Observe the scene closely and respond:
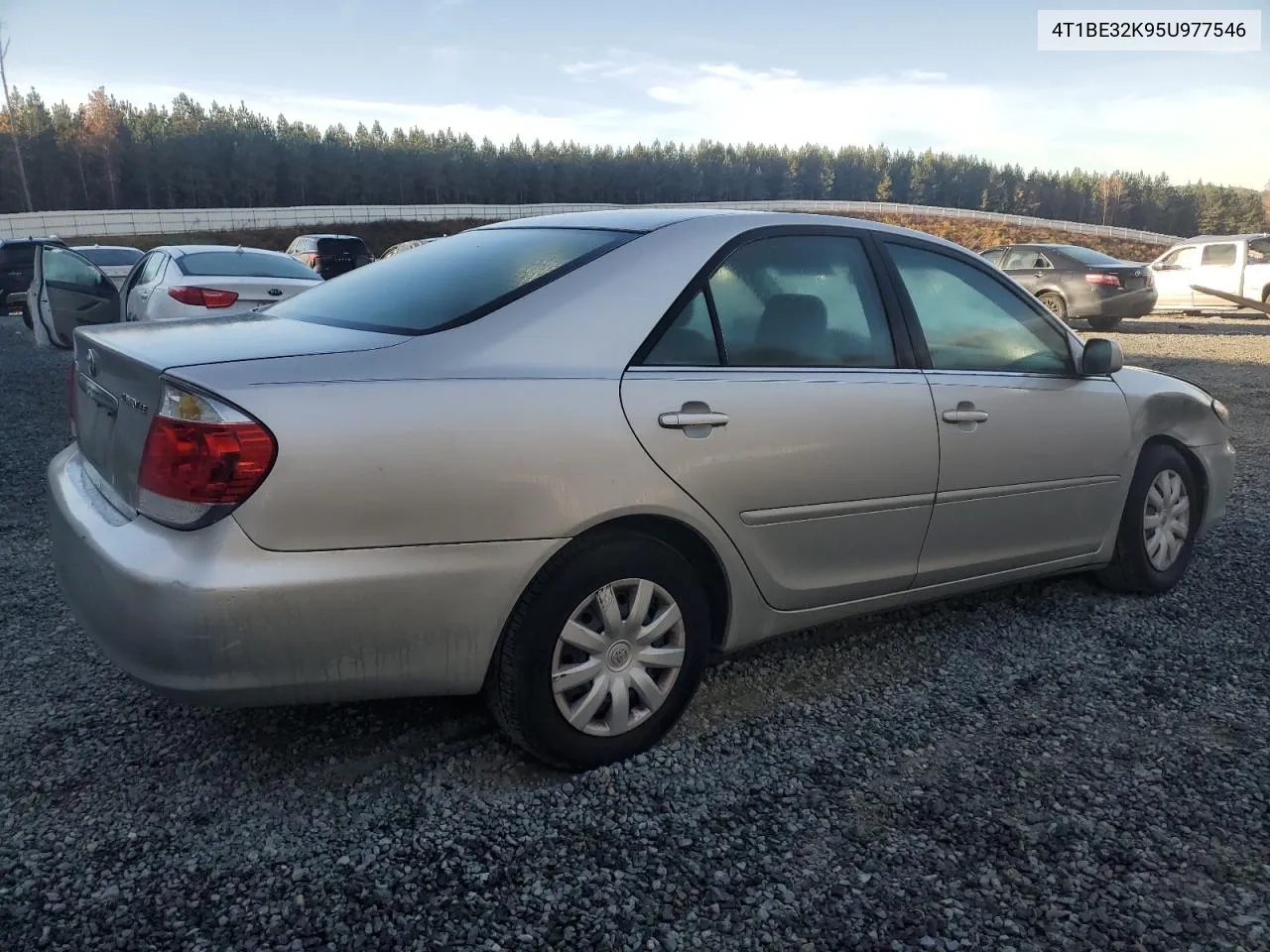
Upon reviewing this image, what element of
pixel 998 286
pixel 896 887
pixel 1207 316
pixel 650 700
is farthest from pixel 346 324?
pixel 1207 316

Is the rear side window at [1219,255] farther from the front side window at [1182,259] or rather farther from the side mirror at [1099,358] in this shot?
the side mirror at [1099,358]

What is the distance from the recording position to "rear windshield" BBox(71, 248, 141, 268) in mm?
20609

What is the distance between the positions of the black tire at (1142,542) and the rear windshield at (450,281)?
251 centimetres

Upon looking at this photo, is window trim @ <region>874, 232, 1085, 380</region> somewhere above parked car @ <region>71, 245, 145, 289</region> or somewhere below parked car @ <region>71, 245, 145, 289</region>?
below

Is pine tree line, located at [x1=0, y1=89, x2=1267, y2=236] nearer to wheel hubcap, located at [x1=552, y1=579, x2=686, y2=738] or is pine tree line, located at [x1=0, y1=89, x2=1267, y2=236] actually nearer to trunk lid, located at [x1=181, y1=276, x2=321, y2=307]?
trunk lid, located at [x1=181, y1=276, x2=321, y2=307]

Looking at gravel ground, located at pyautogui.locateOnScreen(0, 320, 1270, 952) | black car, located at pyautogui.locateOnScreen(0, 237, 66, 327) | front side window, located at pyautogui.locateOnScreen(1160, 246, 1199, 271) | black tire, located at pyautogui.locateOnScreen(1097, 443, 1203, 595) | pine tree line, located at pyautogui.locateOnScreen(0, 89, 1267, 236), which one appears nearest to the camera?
gravel ground, located at pyautogui.locateOnScreen(0, 320, 1270, 952)

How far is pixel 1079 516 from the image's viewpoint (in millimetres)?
3721

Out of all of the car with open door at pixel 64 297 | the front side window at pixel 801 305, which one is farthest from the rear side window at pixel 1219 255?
the car with open door at pixel 64 297

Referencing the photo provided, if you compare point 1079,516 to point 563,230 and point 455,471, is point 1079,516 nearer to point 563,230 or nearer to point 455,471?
point 563,230

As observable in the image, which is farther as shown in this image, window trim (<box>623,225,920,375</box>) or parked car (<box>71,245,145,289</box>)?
parked car (<box>71,245,145,289</box>)

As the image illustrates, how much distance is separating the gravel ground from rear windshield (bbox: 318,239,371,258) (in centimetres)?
1960

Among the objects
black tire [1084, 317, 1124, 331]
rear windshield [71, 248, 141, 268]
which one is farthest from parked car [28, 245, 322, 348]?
black tire [1084, 317, 1124, 331]

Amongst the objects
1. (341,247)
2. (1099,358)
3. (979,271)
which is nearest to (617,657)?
(979,271)

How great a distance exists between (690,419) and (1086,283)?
15477mm
